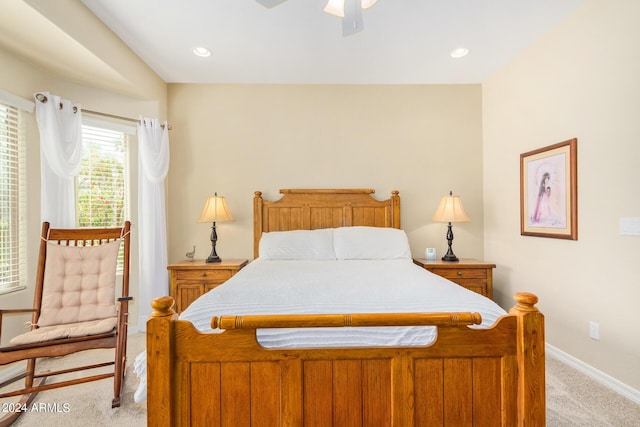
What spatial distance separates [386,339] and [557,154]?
228cm

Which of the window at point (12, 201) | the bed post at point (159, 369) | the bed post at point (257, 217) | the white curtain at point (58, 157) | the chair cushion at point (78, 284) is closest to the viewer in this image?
the bed post at point (159, 369)

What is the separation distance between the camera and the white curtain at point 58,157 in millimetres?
2357

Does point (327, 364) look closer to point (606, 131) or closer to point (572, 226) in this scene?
point (572, 226)

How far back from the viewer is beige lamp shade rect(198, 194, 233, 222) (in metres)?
2.96

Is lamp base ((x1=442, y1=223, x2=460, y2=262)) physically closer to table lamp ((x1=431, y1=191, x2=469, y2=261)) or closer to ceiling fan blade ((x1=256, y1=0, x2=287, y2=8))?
table lamp ((x1=431, y1=191, x2=469, y2=261))

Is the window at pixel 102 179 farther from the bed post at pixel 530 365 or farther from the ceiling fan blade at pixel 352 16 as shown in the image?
the bed post at pixel 530 365

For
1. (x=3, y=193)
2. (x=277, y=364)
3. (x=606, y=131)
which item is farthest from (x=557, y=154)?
(x=3, y=193)

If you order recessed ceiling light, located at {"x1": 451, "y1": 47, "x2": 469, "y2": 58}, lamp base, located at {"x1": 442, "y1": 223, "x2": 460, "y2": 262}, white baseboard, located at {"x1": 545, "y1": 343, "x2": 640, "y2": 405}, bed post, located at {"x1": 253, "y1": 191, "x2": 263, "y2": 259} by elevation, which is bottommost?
white baseboard, located at {"x1": 545, "y1": 343, "x2": 640, "y2": 405}

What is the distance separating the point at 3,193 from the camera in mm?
2230

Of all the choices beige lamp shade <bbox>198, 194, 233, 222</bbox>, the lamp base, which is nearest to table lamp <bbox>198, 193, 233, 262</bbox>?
beige lamp shade <bbox>198, 194, 233, 222</bbox>

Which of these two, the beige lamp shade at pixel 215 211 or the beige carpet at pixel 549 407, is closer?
the beige carpet at pixel 549 407

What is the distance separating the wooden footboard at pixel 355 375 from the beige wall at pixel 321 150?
7.33 ft

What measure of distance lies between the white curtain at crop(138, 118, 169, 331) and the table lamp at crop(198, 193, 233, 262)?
1.58 ft

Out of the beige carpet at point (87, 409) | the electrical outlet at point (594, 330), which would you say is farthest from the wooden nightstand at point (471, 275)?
the beige carpet at point (87, 409)
